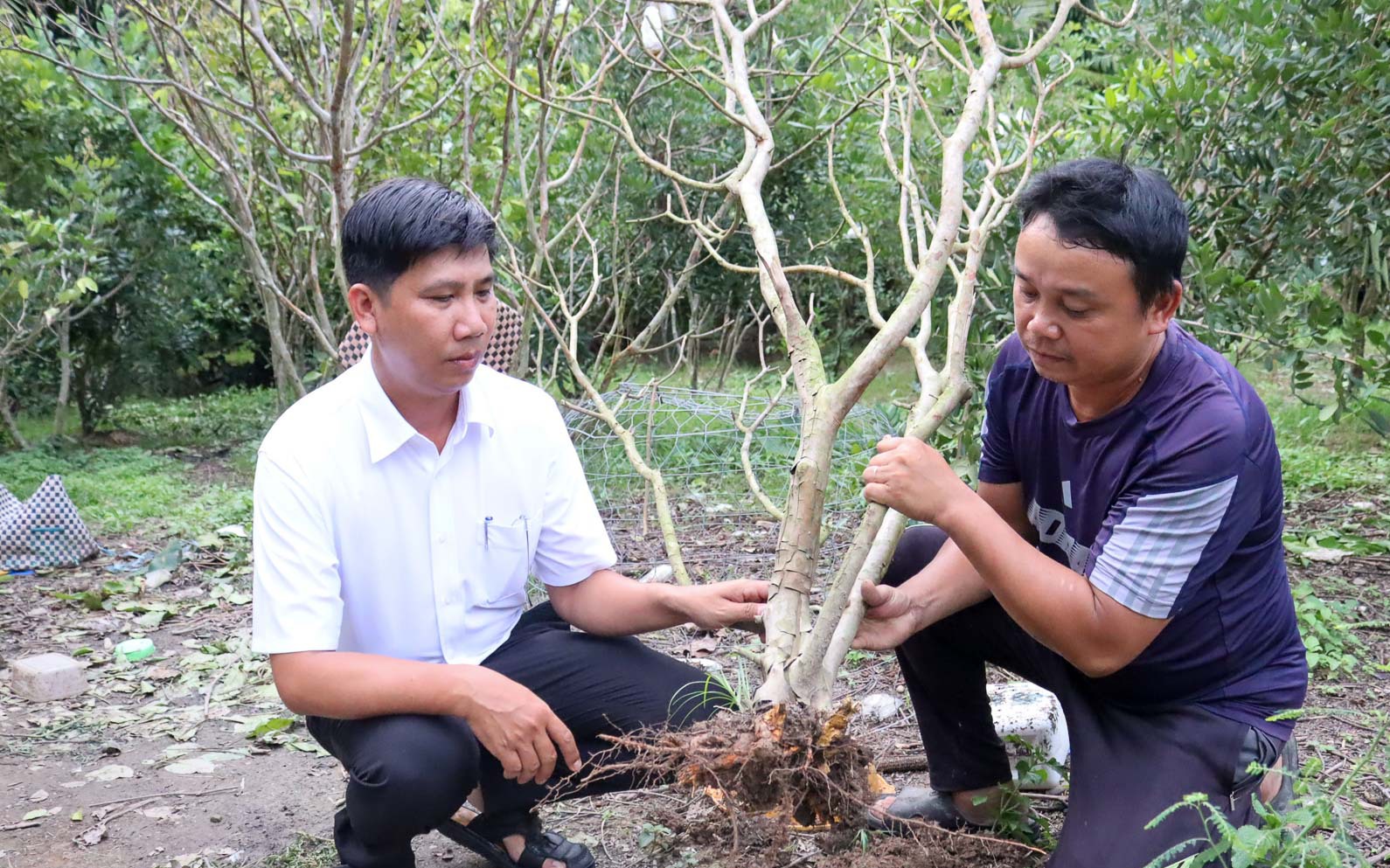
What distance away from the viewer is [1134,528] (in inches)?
67.7

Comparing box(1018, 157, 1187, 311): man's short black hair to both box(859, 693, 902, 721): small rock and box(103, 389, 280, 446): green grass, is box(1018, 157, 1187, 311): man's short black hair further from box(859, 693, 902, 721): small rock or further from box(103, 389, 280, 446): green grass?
box(103, 389, 280, 446): green grass

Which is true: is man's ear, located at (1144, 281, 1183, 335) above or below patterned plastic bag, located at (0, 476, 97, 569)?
above

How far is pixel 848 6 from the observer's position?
20.4 ft

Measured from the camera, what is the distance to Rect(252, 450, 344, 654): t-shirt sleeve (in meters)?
1.86

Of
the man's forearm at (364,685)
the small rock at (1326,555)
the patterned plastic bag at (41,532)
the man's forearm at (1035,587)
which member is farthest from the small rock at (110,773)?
the small rock at (1326,555)

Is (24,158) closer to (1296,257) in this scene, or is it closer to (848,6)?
(848,6)

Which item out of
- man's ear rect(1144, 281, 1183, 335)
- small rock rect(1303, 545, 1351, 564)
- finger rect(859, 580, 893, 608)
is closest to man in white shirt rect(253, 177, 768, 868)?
finger rect(859, 580, 893, 608)

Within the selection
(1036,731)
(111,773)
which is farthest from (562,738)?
(111,773)

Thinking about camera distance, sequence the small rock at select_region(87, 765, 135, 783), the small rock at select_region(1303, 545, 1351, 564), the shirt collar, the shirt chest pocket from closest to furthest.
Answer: the shirt collar → the shirt chest pocket → the small rock at select_region(87, 765, 135, 783) → the small rock at select_region(1303, 545, 1351, 564)

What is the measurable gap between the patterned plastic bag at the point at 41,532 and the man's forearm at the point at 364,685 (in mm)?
3227

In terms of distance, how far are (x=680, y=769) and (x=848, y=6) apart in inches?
209

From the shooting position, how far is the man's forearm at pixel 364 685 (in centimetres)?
185

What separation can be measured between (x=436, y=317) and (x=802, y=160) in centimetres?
418

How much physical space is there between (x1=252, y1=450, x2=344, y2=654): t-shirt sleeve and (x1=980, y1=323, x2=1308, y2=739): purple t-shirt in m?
1.23
